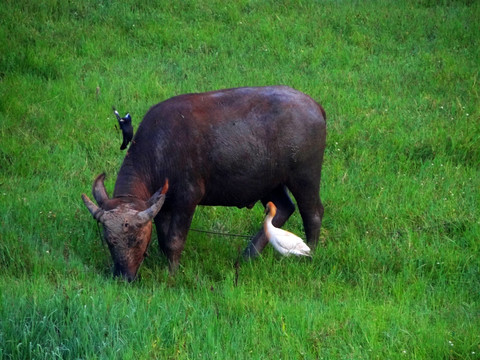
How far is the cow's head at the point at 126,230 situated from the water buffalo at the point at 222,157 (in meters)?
0.17

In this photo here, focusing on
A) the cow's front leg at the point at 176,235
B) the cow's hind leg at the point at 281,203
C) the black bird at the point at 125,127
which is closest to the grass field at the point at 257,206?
the cow's front leg at the point at 176,235

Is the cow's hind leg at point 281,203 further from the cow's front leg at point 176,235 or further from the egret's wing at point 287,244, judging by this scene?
the cow's front leg at point 176,235

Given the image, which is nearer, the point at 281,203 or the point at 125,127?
the point at 125,127

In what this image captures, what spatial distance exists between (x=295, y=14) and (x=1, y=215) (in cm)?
768

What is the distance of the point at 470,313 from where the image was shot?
634cm

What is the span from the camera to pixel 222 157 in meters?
7.66

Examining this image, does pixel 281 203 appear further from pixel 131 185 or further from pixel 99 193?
pixel 99 193

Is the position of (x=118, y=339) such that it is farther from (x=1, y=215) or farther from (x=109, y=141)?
(x=109, y=141)

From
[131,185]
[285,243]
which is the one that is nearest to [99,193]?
[131,185]

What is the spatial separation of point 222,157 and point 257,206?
1420 mm

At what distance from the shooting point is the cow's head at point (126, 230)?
270 inches

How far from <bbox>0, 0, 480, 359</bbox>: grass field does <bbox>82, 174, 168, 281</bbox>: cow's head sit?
0.19 metres

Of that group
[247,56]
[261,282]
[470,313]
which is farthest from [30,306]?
[247,56]

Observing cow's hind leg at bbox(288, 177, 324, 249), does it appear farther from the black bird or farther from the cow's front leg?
the black bird
